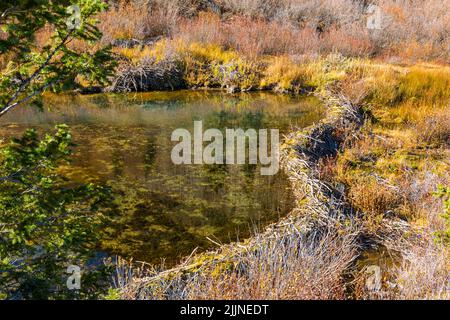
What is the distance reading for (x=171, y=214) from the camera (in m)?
6.09

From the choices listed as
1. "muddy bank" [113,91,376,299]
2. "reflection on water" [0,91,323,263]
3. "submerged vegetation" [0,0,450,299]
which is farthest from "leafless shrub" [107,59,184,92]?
"muddy bank" [113,91,376,299]

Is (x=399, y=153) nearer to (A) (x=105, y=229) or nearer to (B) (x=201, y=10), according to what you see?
(A) (x=105, y=229)

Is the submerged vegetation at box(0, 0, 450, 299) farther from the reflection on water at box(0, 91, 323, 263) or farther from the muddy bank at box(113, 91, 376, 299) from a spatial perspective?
the reflection on water at box(0, 91, 323, 263)

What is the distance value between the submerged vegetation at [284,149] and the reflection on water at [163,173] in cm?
16

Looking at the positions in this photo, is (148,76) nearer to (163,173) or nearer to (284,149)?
(284,149)

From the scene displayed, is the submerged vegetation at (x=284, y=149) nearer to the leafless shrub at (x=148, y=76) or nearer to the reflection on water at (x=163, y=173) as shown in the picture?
the leafless shrub at (x=148, y=76)

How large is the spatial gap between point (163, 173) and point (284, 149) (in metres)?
2.29

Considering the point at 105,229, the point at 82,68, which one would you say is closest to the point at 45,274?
the point at 82,68

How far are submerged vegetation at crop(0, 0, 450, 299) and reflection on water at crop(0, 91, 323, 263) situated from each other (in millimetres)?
157

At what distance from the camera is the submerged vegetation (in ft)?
10.3

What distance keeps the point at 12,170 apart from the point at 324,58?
14.3 meters

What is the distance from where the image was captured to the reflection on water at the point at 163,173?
18.5 ft

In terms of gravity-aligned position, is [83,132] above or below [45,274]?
below
